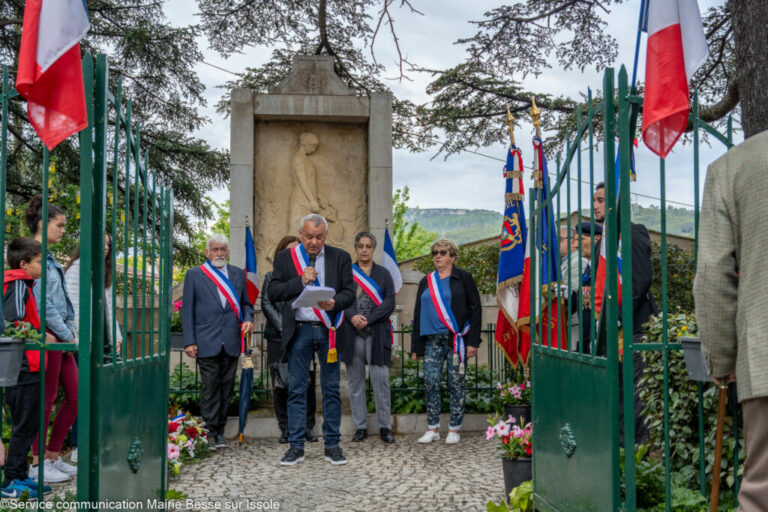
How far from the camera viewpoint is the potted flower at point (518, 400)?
740 cm

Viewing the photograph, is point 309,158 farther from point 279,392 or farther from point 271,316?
point 279,392

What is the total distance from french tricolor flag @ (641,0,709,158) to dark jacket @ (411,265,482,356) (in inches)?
163

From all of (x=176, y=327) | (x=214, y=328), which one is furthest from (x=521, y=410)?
(x=176, y=327)

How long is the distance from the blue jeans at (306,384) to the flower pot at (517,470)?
1.74m

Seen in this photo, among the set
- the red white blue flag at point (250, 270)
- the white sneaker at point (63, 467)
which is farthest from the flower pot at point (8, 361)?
the red white blue flag at point (250, 270)

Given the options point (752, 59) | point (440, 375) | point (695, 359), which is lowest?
point (440, 375)

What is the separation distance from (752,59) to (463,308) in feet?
11.6

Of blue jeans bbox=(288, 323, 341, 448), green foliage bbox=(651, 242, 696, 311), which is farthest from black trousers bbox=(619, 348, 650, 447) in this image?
green foliage bbox=(651, 242, 696, 311)

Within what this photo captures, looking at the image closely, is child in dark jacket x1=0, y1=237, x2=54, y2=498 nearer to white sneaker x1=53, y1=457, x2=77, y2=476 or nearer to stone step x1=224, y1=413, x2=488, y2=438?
white sneaker x1=53, y1=457, x2=77, y2=476

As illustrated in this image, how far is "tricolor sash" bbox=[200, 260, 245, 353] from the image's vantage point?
751 cm

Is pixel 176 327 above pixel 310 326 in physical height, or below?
below

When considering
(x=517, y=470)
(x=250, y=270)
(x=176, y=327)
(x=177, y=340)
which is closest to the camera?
(x=517, y=470)

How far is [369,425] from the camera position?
8.34 m

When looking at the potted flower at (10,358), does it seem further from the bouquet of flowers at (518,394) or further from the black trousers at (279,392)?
the bouquet of flowers at (518,394)
